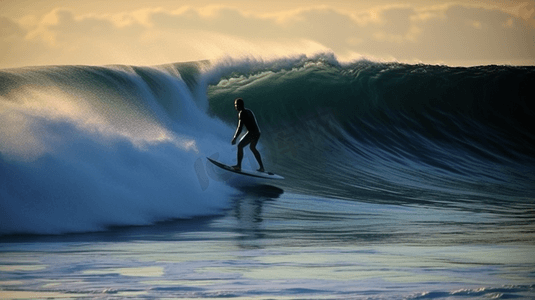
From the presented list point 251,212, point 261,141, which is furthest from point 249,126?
point 261,141

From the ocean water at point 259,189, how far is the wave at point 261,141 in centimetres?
4

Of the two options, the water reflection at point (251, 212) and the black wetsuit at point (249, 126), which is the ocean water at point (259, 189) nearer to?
the water reflection at point (251, 212)

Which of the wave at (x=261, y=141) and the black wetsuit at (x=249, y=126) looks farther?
the black wetsuit at (x=249, y=126)

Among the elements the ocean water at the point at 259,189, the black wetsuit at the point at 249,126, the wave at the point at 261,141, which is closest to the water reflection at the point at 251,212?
the ocean water at the point at 259,189

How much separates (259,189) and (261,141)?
5.10m

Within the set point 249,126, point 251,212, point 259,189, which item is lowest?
point 251,212

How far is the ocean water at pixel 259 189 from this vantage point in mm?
5879

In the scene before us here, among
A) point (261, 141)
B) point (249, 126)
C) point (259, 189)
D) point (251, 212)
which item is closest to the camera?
point (251, 212)

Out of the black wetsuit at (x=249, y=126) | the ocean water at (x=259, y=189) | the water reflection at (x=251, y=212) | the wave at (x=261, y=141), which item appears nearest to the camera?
the ocean water at (x=259, y=189)

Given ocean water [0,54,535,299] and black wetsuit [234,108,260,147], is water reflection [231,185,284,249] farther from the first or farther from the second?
black wetsuit [234,108,260,147]

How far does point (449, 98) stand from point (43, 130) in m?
15.7

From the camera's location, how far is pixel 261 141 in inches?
675

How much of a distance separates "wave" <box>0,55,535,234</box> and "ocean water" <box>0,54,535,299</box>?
0.13 ft

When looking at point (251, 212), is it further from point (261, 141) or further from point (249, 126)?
point (261, 141)
